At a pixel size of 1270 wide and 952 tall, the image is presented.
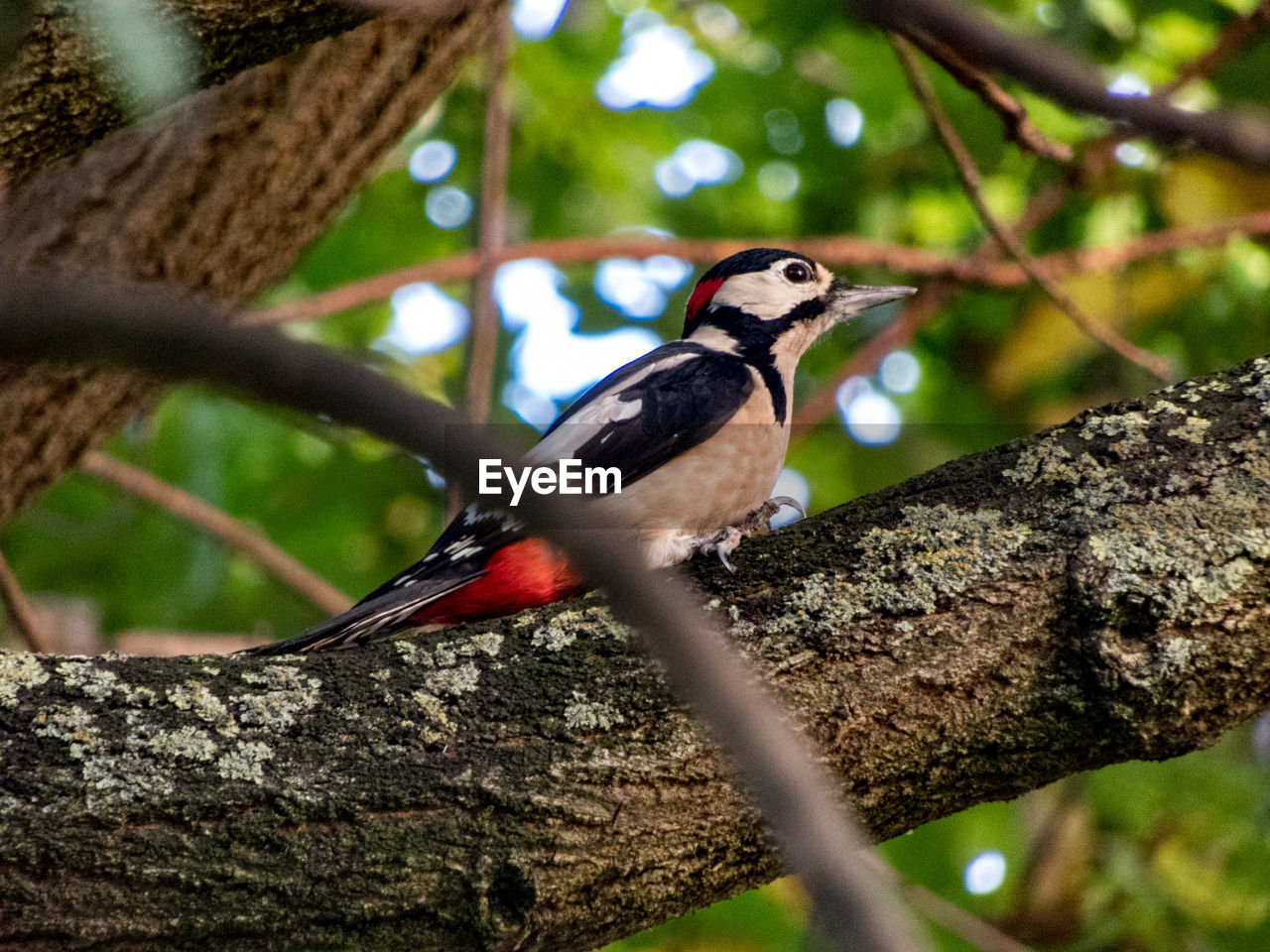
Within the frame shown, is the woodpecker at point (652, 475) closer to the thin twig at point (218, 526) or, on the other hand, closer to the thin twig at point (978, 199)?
the thin twig at point (978, 199)

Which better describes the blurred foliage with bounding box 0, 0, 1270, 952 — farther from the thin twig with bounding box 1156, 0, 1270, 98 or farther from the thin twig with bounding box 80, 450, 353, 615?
the thin twig with bounding box 80, 450, 353, 615

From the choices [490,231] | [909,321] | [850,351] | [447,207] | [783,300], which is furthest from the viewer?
[447,207]

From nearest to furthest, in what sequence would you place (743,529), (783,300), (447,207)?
(743,529) → (783,300) → (447,207)

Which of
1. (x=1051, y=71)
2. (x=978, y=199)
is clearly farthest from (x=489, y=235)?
(x=1051, y=71)

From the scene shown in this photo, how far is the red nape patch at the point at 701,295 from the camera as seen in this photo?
13.6ft

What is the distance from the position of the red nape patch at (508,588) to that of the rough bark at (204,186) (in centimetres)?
113

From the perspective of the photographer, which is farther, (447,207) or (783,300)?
(447,207)

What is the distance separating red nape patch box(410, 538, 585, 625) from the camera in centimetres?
300

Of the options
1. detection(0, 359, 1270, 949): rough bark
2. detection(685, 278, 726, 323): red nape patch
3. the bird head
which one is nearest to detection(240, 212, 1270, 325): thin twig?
detection(685, 278, 726, 323): red nape patch

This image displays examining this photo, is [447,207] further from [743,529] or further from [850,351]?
[743,529]

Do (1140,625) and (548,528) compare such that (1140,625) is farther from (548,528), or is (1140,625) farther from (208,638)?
(208,638)

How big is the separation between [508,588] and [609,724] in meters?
1.07

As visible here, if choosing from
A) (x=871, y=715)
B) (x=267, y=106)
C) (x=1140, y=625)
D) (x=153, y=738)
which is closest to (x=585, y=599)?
(x=871, y=715)

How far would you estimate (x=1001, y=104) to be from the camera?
10.0ft
